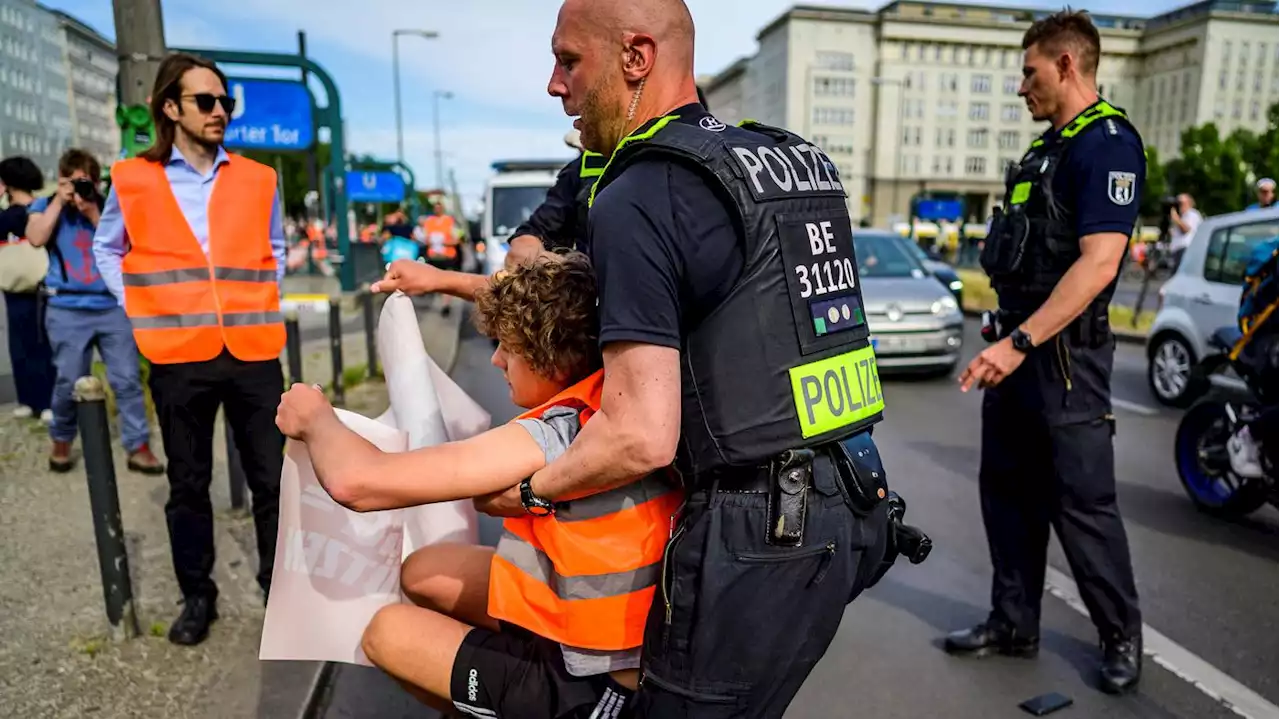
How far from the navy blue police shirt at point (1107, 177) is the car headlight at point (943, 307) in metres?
6.57

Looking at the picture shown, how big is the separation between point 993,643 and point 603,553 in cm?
244

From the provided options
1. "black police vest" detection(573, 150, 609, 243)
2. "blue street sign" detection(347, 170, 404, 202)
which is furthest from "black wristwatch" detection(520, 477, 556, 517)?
"blue street sign" detection(347, 170, 404, 202)

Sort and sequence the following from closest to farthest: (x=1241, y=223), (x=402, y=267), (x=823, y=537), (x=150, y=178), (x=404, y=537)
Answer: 1. (x=823, y=537)
2. (x=404, y=537)
3. (x=402, y=267)
4. (x=150, y=178)
5. (x=1241, y=223)

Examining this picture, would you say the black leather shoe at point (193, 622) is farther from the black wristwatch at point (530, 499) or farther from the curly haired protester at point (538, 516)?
the black wristwatch at point (530, 499)

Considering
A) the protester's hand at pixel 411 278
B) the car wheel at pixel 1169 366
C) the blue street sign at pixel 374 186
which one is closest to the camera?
the protester's hand at pixel 411 278

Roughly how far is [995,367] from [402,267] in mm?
1960

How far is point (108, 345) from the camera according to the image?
5.53 metres

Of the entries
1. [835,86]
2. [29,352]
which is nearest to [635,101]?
[29,352]

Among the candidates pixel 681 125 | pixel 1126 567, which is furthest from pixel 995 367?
pixel 681 125

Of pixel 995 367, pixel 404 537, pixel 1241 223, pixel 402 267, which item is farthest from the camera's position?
pixel 1241 223

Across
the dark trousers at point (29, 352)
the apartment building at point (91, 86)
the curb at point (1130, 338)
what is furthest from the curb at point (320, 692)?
the apartment building at point (91, 86)

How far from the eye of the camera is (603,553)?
160 centimetres

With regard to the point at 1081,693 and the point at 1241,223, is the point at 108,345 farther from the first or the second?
the point at 1241,223

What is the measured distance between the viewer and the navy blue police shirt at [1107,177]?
112 inches
